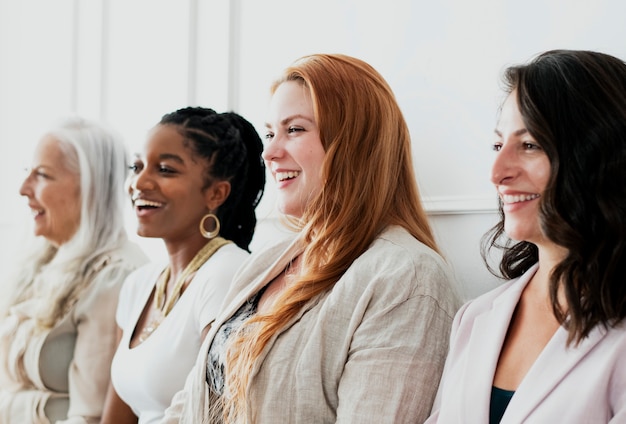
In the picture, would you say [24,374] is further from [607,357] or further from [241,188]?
[607,357]

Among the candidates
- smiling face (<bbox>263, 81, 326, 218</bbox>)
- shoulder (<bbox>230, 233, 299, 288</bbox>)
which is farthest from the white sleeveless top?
smiling face (<bbox>263, 81, 326, 218</bbox>)

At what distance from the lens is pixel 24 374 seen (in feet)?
9.36

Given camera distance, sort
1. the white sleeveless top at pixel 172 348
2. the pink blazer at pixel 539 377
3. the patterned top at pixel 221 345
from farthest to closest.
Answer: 1. the white sleeveless top at pixel 172 348
2. the patterned top at pixel 221 345
3. the pink blazer at pixel 539 377

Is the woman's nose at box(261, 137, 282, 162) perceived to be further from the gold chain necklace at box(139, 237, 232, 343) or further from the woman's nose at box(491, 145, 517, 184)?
the woman's nose at box(491, 145, 517, 184)

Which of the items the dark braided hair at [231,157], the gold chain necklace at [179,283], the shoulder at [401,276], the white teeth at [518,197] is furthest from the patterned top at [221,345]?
the white teeth at [518,197]

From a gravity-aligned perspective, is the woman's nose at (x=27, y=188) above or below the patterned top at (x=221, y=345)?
above

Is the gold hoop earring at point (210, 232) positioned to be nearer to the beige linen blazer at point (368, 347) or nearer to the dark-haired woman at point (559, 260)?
the beige linen blazer at point (368, 347)

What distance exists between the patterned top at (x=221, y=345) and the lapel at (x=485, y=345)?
1.99 ft

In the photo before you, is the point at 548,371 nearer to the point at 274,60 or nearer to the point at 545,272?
the point at 545,272

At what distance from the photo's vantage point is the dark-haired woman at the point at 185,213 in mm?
2477

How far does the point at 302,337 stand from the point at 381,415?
247mm

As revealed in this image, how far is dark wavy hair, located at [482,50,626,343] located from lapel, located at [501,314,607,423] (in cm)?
2

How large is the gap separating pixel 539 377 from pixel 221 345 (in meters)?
0.85

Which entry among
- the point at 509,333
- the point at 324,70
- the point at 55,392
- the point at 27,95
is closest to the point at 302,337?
the point at 509,333
